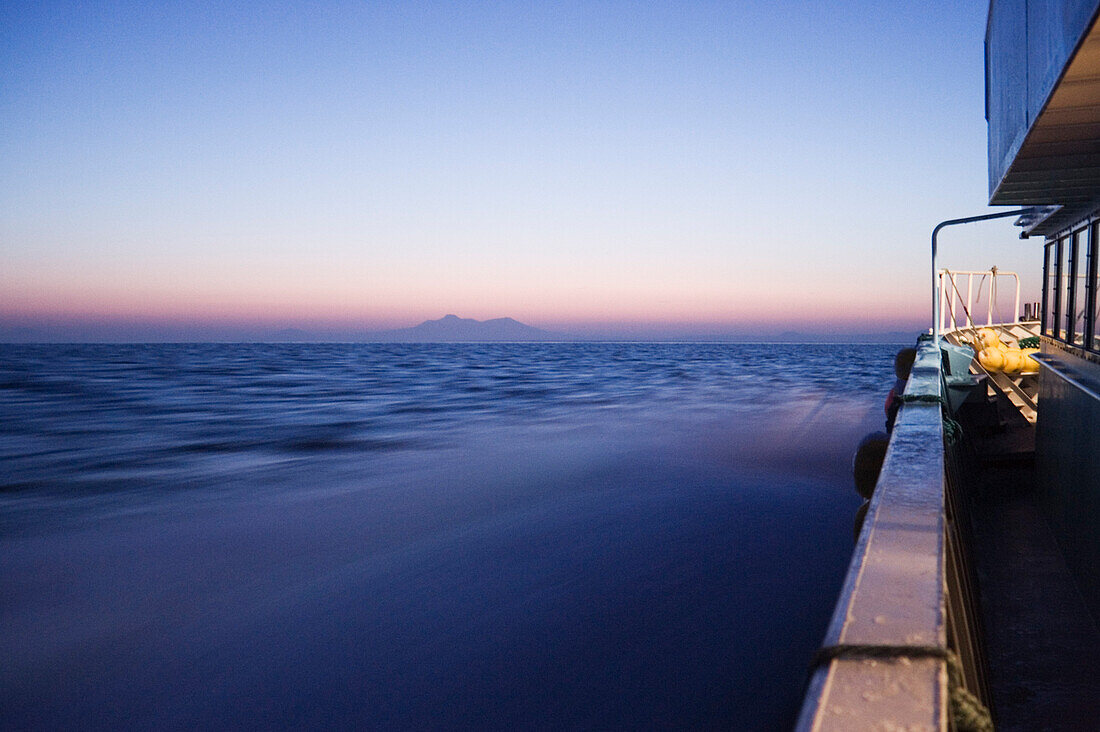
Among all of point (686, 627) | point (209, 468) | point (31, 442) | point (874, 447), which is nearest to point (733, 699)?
point (686, 627)

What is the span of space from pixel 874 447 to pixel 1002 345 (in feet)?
35.7

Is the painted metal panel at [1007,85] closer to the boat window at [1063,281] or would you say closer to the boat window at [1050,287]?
the boat window at [1063,281]

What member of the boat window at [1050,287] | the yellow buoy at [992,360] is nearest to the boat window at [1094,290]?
the boat window at [1050,287]

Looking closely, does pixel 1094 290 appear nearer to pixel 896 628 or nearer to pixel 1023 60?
pixel 1023 60

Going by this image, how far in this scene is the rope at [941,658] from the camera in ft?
3.41

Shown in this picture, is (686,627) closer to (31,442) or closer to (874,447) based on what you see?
(874,447)

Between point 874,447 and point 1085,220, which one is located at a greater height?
point 1085,220

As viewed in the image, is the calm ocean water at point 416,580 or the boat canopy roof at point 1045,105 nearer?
the boat canopy roof at point 1045,105

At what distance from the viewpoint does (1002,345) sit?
12.6m

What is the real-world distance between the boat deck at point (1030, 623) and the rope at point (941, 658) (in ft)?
5.97

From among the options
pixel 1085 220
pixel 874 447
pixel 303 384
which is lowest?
pixel 303 384

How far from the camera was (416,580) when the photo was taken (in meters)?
5.81

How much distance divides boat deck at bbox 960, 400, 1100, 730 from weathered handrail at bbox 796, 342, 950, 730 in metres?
1.40

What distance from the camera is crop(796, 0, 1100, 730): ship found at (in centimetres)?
105
